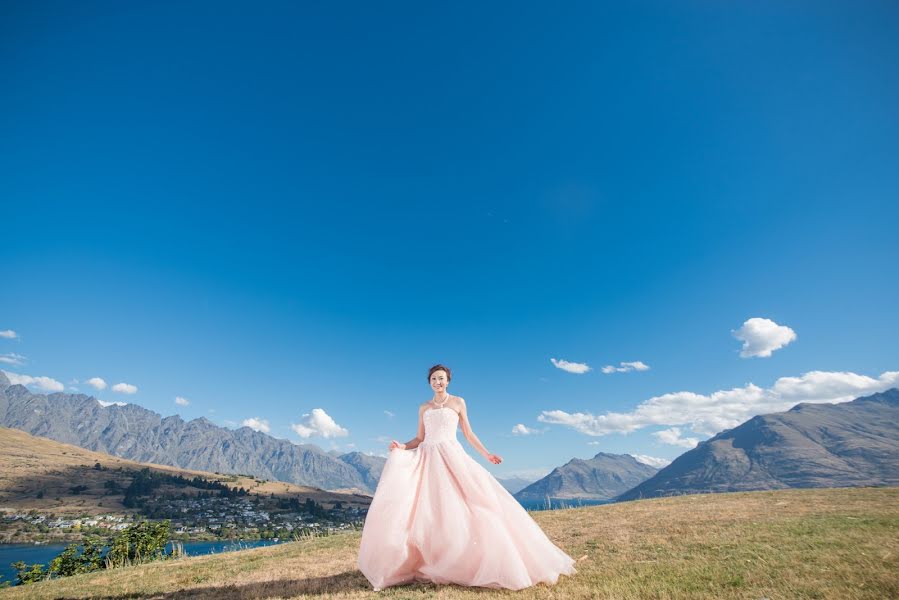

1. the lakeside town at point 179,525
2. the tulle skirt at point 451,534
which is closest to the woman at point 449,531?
the tulle skirt at point 451,534

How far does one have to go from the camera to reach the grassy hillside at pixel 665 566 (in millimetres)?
6805

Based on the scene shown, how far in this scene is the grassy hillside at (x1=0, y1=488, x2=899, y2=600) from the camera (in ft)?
22.3

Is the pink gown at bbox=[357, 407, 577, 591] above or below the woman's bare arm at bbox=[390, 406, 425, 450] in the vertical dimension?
below

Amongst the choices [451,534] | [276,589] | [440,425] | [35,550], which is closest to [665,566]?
[451,534]

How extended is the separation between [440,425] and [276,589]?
15.9 ft

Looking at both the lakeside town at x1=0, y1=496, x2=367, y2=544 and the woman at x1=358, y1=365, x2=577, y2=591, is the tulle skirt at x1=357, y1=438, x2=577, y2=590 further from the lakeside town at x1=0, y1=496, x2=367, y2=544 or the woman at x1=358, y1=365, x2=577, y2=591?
the lakeside town at x1=0, y1=496, x2=367, y2=544

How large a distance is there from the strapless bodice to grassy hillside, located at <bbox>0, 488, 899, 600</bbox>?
276 centimetres

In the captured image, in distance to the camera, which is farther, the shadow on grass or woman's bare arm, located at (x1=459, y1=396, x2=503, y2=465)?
woman's bare arm, located at (x1=459, y1=396, x2=503, y2=465)

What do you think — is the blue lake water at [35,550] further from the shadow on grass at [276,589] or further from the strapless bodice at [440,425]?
the strapless bodice at [440,425]

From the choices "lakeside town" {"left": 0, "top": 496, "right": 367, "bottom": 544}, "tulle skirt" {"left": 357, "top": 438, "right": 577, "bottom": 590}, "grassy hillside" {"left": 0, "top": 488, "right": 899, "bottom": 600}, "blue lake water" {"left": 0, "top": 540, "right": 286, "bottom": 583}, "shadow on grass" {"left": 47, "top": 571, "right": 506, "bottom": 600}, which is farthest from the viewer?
"lakeside town" {"left": 0, "top": 496, "right": 367, "bottom": 544}

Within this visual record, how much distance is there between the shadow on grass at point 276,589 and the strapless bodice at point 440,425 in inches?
107

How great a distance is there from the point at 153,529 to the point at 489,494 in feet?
112

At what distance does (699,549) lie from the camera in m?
10.0

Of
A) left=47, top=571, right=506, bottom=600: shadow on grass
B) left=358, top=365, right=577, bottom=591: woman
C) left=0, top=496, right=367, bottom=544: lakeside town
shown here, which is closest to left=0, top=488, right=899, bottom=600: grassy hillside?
left=47, top=571, right=506, bottom=600: shadow on grass
